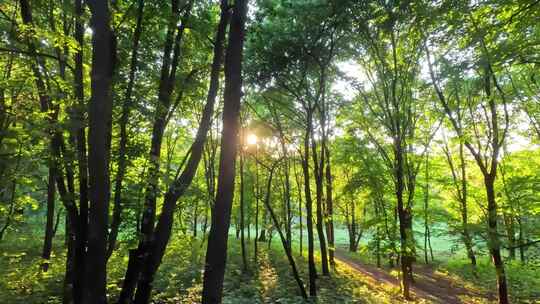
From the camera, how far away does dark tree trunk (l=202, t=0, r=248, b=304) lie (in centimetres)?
448

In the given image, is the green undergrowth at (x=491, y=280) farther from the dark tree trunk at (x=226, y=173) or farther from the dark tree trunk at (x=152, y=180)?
the dark tree trunk at (x=226, y=173)

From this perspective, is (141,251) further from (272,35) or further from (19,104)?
(272,35)

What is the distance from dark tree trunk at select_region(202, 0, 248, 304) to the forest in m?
0.02

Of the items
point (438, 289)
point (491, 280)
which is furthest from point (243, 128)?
point (491, 280)

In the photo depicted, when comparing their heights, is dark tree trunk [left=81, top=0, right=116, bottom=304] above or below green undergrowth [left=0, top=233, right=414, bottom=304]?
above

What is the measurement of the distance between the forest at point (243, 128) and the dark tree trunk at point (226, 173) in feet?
0.07

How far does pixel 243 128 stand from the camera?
622 inches

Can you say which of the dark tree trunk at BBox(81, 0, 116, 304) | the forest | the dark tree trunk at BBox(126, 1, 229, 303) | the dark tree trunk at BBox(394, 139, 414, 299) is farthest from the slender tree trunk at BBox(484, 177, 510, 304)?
the dark tree trunk at BBox(81, 0, 116, 304)

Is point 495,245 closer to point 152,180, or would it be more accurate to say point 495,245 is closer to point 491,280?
point 152,180

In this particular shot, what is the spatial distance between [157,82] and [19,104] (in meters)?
3.36

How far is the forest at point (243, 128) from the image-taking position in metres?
5.64

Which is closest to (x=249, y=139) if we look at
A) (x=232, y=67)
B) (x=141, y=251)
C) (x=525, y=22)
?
(x=141, y=251)

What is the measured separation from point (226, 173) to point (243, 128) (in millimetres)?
11214

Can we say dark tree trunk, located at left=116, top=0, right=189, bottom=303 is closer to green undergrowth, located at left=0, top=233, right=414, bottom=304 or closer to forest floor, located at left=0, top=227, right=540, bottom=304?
forest floor, located at left=0, top=227, right=540, bottom=304
